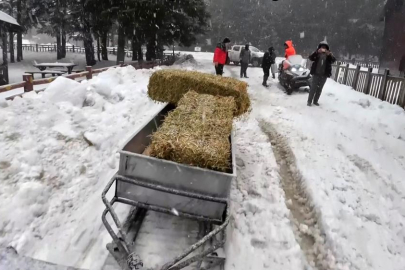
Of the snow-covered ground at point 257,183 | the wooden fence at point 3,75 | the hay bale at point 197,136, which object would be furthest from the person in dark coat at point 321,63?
the wooden fence at point 3,75

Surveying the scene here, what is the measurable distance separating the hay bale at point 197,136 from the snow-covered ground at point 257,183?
117 cm

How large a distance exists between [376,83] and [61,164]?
11.4 m

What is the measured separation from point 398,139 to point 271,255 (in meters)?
5.46

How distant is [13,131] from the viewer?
20.0ft

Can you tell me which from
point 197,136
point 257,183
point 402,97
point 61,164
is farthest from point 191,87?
point 402,97

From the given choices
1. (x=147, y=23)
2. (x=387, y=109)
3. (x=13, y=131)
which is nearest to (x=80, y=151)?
(x=13, y=131)

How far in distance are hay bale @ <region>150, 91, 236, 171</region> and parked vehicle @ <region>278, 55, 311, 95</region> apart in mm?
8142

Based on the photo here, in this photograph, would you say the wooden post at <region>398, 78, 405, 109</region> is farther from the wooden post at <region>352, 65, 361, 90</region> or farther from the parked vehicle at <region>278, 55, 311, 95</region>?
the wooden post at <region>352, 65, 361, 90</region>

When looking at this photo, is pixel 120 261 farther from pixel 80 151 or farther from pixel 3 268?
pixel 80 151

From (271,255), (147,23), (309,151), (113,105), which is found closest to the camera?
(271,255)

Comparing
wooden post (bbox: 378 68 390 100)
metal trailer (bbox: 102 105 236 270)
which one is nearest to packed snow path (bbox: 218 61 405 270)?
wooden post (bbox: 378 68 390 100)

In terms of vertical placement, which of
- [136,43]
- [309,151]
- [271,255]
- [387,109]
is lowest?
[271,255]

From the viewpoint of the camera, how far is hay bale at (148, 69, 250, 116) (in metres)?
6.32

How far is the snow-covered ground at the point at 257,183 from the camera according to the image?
3740mm
